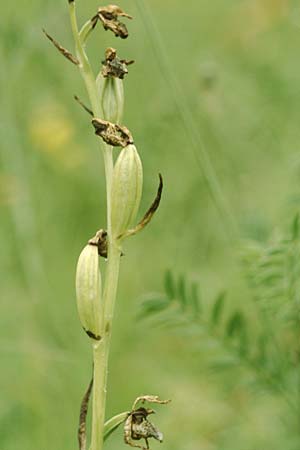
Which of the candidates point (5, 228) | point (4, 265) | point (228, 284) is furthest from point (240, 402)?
point (5, 228)

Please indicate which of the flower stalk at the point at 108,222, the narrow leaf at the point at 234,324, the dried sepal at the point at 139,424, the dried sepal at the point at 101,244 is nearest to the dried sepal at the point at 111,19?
the flower stalk at the point at 108,222

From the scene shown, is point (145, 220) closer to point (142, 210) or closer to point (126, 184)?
point (126, 184)

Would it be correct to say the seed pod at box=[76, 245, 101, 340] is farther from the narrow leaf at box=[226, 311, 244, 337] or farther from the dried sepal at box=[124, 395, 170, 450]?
the narrow leaf at box=[226, 311, 244, 337]

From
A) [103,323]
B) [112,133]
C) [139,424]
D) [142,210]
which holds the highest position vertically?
[142,210]

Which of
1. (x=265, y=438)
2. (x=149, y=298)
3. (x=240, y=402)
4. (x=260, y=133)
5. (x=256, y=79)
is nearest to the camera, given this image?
(x=149, y=298)

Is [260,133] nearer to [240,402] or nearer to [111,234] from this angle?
[240,402]

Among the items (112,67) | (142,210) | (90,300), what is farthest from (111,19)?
(142,210)

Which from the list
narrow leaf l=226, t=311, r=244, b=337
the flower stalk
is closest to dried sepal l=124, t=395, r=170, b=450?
the flower stalk
